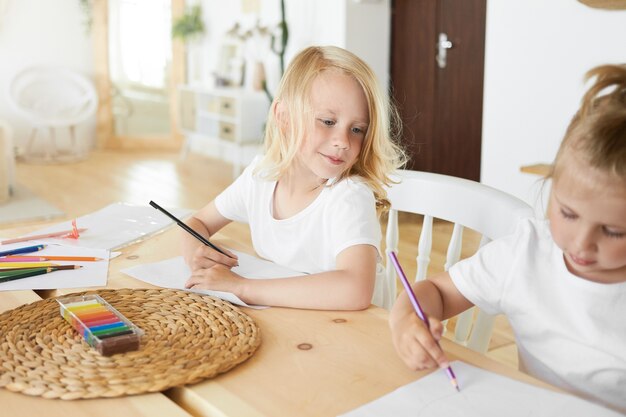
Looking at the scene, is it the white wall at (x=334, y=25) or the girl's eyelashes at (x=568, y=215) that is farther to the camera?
the white wall at (x=334, y=25)

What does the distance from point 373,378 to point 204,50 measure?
6258 mm

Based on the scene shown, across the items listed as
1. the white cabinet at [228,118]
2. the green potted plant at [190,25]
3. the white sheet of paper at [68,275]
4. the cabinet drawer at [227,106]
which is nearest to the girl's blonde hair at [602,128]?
the white sheet of paper at [68,275]

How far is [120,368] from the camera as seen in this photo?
83 cm

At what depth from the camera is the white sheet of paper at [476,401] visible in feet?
2.47

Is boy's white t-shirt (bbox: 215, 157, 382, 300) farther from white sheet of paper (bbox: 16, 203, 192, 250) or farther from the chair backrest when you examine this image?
the chair backrest

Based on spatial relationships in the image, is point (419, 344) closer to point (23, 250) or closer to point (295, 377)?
point (295, 377)

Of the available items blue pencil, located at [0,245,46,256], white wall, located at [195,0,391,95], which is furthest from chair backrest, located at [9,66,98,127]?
blue pencil, located at [0,245,46,256]

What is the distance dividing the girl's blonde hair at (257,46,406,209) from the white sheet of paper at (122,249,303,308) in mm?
220

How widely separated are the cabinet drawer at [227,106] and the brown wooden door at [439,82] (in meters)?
1.43

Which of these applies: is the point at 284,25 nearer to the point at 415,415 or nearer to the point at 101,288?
the point at 101,288

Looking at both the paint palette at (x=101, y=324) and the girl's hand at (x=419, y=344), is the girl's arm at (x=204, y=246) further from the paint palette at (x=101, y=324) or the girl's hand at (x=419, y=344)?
the girl's hand at (x=419, y=344)

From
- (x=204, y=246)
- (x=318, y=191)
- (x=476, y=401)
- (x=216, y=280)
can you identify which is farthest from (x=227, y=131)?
(x=476, y=401)

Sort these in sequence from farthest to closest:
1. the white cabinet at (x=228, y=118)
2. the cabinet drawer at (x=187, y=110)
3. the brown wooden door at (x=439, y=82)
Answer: the cabinet drawer at (x=187, y=110)
the white cabinet at (x=228, y=118)
the brown wooden door at (x=439, y=82)

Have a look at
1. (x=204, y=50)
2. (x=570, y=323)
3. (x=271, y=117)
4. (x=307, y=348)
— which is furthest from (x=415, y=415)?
(x=204, y=50)
